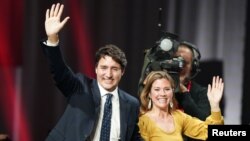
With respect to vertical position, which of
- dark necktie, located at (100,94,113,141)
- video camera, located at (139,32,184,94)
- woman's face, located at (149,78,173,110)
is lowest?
dark necktie, located at (100,94,113,141)

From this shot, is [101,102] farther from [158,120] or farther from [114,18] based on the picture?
[114,18]

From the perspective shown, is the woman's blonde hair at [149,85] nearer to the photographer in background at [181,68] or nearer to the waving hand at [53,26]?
the photographer in background at [181,68]

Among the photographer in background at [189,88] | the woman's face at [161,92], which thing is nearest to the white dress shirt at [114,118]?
the woman's face at [161,92]

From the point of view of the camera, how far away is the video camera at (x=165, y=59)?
85.6 inches

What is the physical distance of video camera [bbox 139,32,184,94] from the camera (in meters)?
2.17

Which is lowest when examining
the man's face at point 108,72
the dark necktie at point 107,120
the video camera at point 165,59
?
the dark necktie at point 107,120

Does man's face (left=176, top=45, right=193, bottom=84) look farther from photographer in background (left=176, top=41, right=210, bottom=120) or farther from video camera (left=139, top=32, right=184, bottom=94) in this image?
video camera (left=139, top=32, right=184, bottom=94)

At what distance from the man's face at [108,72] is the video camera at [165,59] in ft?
1.15

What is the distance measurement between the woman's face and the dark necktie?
244 mm

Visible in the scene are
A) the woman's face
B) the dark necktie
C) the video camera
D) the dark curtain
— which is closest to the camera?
the dark necktie

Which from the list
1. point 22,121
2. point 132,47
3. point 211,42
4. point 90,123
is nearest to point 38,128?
point 22,121

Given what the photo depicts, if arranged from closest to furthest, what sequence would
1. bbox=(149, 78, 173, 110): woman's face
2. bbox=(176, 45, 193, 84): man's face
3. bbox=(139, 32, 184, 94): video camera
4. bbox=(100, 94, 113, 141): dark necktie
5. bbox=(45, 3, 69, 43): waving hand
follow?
bbox=(45, 3, 69, 43): waving hand
bbox=(100, 94, 113, 141): dark necktie
bbox=(149, 78, 173, 110): woman's face
bbox=(139, 32, 184, 94): video camera
bbox=(176, 45, 193, 84): man's face

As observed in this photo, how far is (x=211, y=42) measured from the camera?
2.87m

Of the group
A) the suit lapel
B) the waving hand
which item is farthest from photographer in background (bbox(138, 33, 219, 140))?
the waving hand
